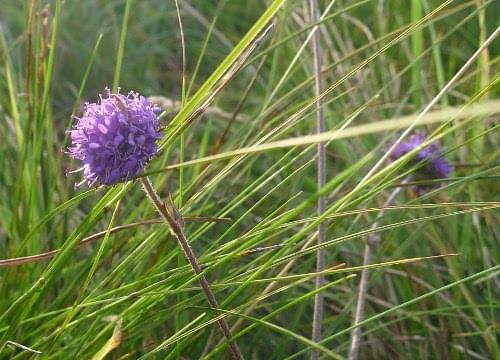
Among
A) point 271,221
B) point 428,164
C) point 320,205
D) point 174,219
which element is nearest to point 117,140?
point 174,219

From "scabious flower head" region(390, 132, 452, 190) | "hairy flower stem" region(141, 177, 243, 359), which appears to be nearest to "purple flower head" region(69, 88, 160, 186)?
"hairy flower stem" region(141, 177, 243, 359)

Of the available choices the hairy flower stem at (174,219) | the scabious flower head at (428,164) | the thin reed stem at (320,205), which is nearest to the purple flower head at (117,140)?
the hairy flower stem at (174,219)

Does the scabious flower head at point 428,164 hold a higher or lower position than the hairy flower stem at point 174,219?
lower

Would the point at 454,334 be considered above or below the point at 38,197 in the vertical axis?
below

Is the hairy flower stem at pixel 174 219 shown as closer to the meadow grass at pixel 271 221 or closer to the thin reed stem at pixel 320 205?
the meadow grass at pixel 271 221

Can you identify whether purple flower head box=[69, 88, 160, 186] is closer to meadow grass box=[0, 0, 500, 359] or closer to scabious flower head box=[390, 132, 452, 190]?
meadow grass box=[0, 0, 500, 359]

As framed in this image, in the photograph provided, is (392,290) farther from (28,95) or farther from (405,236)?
(28,95)

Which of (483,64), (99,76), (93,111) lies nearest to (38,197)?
(93,111)

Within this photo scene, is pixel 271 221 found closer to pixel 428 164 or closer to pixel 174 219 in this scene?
pixel 174 219
